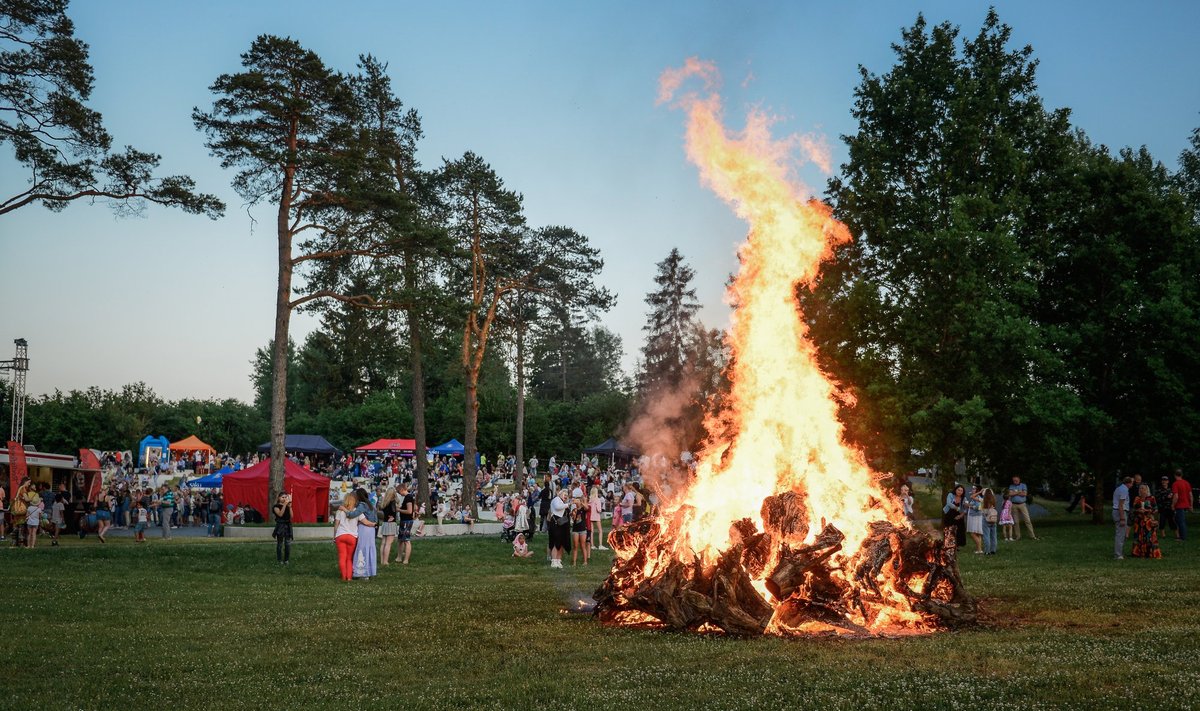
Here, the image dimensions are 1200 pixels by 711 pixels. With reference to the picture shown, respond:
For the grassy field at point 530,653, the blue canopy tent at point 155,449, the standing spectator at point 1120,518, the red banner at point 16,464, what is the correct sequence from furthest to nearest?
the blue canopy tent at point 155,449, the red banner at point 16,464, the standing spectator at point 1120,518, the grassy field at point 530,653

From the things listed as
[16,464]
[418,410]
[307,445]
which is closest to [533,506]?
[418,410]

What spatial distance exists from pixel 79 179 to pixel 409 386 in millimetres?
78702

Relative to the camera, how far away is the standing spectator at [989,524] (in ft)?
73.5

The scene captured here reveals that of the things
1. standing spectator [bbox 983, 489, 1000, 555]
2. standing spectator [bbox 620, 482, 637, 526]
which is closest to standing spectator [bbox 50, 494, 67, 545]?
standing spectator [bbox 620, 482, 637, 526]

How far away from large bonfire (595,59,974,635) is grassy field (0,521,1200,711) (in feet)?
2.41

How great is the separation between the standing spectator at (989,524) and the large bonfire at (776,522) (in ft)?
32.1

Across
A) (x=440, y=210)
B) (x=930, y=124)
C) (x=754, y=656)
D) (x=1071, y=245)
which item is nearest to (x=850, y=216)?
(x=930, y=124)

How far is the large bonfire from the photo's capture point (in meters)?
11.2

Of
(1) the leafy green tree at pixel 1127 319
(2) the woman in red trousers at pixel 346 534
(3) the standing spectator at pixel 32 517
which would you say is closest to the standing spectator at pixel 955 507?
(1) the leafy green tree at pixel 1127 319

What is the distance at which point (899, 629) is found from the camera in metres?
11.1

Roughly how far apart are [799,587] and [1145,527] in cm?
1242

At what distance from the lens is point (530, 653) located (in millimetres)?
9617

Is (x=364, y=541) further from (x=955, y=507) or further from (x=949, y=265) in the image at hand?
(x=949, y=265)

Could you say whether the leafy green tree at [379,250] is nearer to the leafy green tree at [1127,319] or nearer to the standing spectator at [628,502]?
the standing spectator at [628,502]
